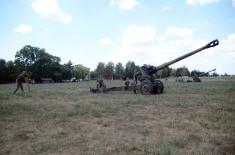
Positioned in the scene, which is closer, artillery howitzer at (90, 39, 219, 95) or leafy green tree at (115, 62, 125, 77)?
artillery howitzer at (90, 39, 219, 95)

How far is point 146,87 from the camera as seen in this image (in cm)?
1811

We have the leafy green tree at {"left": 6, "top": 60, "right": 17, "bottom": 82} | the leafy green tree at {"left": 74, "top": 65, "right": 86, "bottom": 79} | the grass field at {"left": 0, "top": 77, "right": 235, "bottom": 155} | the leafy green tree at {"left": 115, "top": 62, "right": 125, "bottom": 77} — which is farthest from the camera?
the leafy green tree at {"left": 74, "top": 65, "right": 86, "bottom": 79}

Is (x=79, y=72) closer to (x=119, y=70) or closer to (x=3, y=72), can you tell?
(x=119, y=70)

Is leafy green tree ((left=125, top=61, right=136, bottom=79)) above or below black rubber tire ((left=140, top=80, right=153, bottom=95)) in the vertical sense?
above

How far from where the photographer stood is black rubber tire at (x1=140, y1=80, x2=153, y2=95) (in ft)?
59.1

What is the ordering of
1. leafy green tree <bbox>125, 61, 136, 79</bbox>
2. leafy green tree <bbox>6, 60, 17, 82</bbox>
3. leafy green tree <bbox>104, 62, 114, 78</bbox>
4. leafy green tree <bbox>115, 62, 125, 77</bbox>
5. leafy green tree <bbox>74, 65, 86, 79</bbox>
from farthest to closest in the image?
leafy green tree <bbox>74, 65, 86, 79</bbox> < leafy green tree <bbox>104, 62, 114, 78</bbox> < leafy green tree <bbox>115, 62, 125, 77</bbox> < leafy green tree <bbox>125, 61, 136, 79</bbox> < leafy green tree <bbox>6, 60, 17, 82</bbox>

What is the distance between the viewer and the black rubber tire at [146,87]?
709 inches

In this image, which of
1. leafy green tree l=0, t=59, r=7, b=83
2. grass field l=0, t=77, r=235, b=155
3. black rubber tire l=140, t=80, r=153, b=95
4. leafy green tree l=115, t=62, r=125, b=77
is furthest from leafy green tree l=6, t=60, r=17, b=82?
grass field l=0, t=77, r=235, b=155

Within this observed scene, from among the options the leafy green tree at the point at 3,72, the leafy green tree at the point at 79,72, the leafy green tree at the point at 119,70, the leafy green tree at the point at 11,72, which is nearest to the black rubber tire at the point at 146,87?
the leafy green tree at the point at 11,72

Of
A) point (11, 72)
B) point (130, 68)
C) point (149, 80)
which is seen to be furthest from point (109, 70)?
point (149, 80)

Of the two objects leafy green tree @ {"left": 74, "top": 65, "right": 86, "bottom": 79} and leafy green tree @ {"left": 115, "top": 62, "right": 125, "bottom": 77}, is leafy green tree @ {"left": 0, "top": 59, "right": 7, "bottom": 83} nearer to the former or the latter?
leafy green tree @ {"left": 74, "top": 65, "right": 86, "bottom": 79}

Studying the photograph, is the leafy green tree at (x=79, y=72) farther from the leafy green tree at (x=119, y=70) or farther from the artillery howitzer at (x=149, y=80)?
the artillery howitzer at (x=149, y=80)

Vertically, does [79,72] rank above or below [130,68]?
below

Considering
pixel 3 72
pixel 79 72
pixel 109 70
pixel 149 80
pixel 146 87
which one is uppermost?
pixel 109 70
